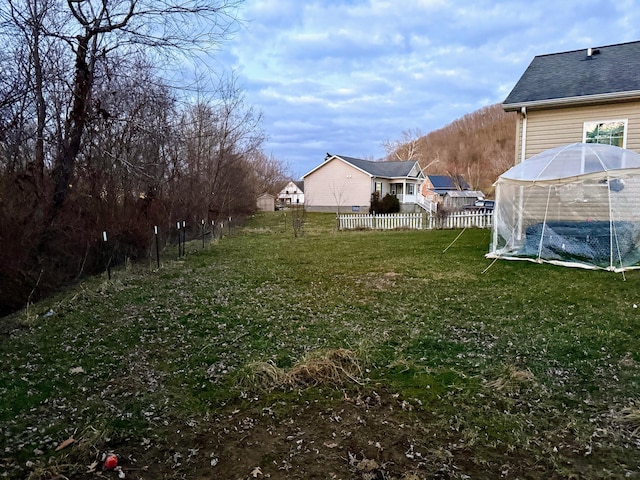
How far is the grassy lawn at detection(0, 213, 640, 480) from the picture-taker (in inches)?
107

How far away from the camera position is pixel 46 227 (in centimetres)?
724

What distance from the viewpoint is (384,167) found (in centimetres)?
A: 4006

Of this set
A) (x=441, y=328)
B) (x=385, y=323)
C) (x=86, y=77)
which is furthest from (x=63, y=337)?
(x=86, y=77)

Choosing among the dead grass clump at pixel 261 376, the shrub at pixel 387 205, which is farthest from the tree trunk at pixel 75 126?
the shrub at pixel 387 205

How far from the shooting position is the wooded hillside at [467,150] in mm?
58531

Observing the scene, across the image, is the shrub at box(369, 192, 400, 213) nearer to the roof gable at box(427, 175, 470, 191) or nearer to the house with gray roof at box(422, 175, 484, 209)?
the house with gray roof at box(422, 175, 484, 209)

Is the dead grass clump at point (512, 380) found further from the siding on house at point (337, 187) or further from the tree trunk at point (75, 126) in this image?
the siding on house at point (337, 187)

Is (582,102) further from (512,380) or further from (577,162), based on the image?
(512,380)

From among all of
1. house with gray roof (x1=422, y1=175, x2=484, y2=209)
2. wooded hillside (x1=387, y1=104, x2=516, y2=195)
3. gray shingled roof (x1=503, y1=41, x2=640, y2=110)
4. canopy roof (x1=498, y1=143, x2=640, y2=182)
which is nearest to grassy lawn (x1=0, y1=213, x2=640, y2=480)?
canopy roof (x1=498, y1=143, x2=640, y2=182)

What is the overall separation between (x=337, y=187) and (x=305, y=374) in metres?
35.2

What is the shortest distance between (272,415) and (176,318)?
121 inches

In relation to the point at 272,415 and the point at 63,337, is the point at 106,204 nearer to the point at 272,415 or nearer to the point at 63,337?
the point at 63,337

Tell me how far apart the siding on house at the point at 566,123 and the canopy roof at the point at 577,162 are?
2.51 meters

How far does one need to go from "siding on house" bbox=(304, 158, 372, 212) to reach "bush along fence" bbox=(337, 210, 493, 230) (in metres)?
15.1
